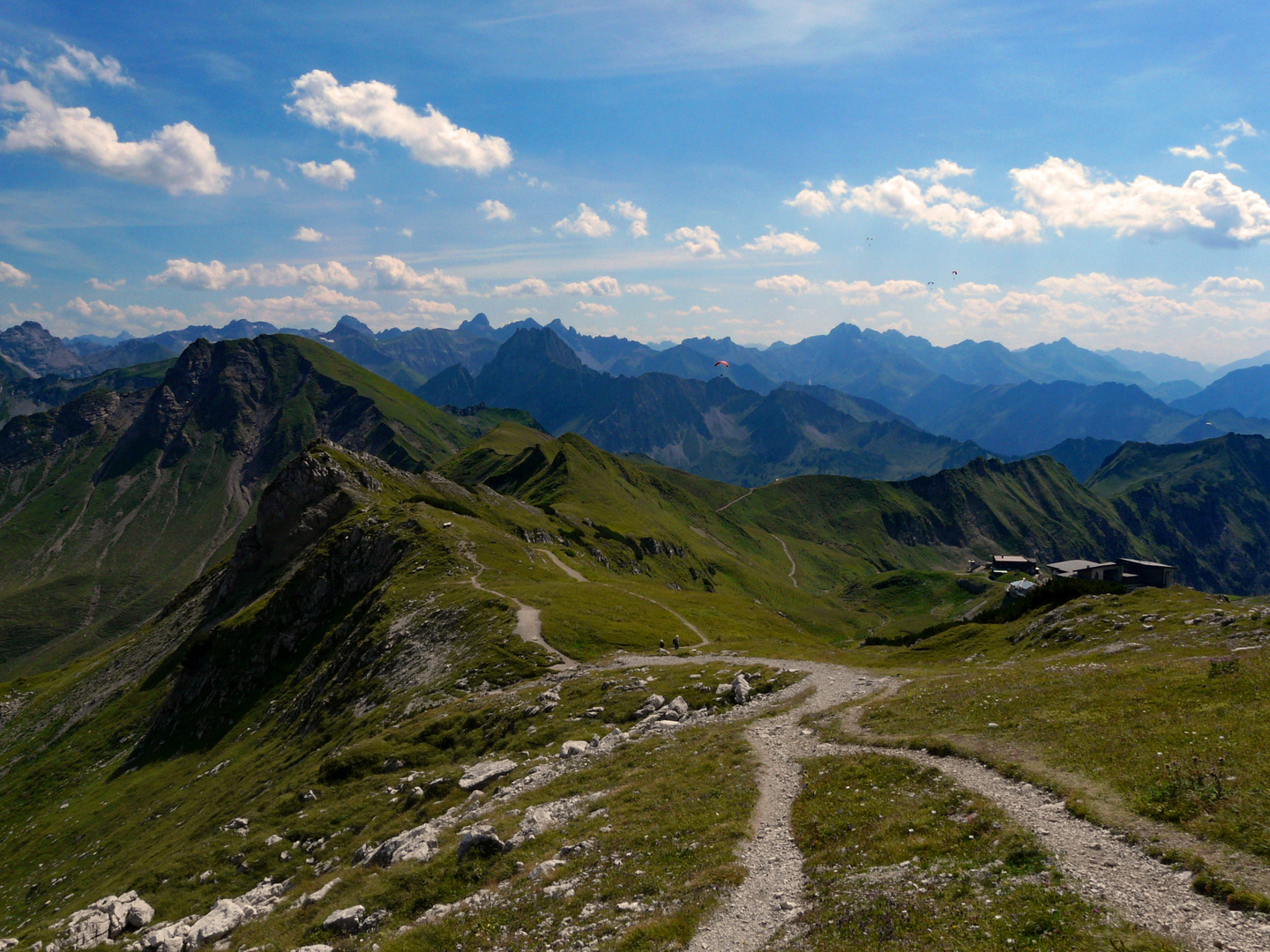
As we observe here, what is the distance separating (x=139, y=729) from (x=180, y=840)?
58701mm

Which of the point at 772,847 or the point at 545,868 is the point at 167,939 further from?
the point at 772,847

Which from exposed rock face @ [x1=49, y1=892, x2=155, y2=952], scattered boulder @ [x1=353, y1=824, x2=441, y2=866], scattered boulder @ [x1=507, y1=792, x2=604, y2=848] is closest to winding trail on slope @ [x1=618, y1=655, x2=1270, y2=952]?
scattered boulder @ [x1=507, y1=792, x2=604, y2=848]

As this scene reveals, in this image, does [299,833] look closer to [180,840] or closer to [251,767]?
[180,840]

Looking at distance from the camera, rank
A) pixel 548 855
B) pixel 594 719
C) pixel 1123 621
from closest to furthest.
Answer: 1. pixel 548 855
2. pixel 594 719
3. pixel 1123 621

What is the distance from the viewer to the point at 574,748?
3338cm

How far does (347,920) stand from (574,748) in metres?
14.0

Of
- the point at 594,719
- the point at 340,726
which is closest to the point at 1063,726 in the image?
the point at 594,719

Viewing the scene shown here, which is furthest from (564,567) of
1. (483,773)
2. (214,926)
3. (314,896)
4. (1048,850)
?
(1048,850)

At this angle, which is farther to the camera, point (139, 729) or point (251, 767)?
point (139, 729)

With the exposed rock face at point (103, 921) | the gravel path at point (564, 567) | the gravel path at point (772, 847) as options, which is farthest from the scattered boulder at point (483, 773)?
the gravel path at point (564, 567)

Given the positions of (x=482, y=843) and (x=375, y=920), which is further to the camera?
(x=482, y=843)

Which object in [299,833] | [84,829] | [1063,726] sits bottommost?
[84,829]

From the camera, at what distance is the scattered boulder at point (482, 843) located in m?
23.0

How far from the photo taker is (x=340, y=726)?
56781 millimetres
